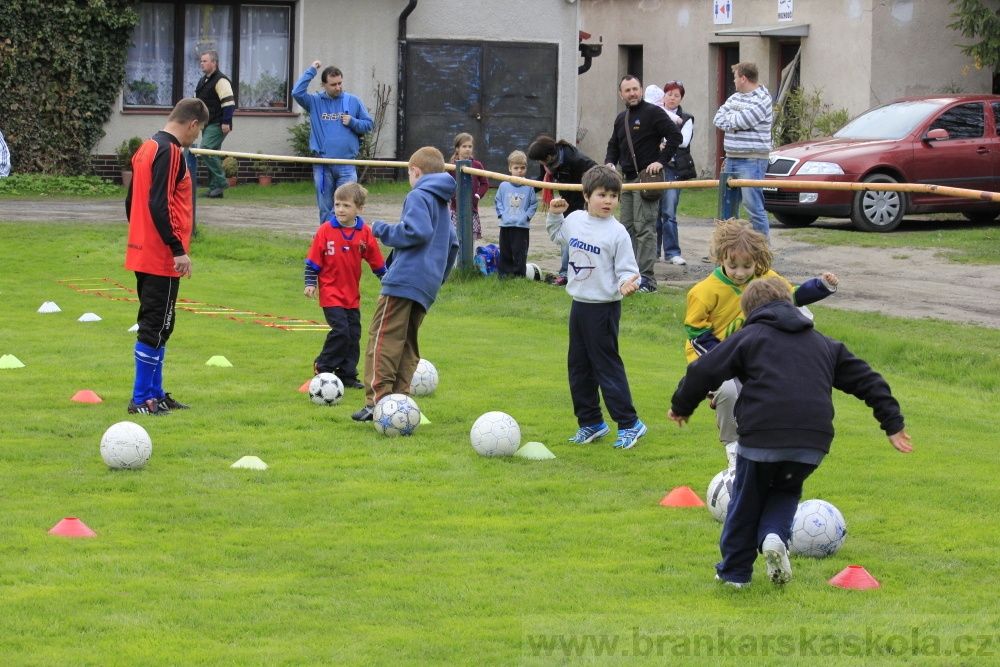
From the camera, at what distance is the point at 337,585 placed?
560 cm

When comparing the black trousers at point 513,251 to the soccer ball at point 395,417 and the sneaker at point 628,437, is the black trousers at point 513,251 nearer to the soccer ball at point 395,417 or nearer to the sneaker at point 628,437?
the soccer ball at point 395,417

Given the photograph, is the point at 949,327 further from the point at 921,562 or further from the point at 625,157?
the point at 921,562

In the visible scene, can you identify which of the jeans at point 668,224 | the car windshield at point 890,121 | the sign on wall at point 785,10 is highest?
the sign on wall at point 785,10

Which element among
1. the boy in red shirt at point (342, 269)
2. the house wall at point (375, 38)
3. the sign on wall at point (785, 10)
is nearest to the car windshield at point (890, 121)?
the sign on wall at point (785, 10)

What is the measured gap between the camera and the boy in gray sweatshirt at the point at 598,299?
802 centimetres

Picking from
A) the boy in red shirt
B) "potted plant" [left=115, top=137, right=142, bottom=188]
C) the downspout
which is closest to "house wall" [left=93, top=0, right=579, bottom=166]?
the downspout

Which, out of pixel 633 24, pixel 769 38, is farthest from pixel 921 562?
pixel 633 24

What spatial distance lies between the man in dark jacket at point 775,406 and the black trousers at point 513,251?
31.6 feet

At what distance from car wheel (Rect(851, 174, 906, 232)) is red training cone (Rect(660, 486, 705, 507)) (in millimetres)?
13122

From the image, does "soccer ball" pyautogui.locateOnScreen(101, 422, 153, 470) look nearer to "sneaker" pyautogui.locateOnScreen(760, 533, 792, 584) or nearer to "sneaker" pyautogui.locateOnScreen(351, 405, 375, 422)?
"sneaker" pyautogui.locateOnScreen(351, 405, 375, 422)

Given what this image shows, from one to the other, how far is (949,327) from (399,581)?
8225 millimetres

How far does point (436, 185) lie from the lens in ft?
28.8

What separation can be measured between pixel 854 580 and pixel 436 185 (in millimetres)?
4219

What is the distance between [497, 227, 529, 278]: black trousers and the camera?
1520 cm
